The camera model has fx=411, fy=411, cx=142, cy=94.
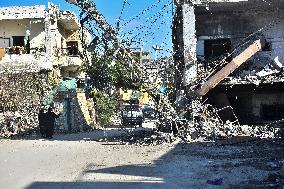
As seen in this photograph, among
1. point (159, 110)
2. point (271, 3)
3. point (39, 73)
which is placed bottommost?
point (159, 110)

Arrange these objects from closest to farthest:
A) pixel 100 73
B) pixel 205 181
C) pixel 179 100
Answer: pixel 205 181
pixel 179 100
pixel 100 73

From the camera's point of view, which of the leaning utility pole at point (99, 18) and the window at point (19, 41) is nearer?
the leaning utility pole at point (99, 18)

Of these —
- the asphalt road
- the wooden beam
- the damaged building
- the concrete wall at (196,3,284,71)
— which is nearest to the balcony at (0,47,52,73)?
the damaged building

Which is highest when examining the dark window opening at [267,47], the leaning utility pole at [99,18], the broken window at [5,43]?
the broken window at [5,43]

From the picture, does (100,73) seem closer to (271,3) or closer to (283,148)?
(271,3)

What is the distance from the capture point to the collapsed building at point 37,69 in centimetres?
2683

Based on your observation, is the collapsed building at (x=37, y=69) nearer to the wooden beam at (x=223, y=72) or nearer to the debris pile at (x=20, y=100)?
the debris pile at (x=20, y=100)

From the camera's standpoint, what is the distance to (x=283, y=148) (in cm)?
1363

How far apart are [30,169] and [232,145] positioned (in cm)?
773

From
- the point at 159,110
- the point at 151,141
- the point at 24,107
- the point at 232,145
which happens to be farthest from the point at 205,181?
the point at 24,107

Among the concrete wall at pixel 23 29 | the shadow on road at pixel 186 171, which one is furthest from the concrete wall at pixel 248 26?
the concrete wall at pixel 23 29

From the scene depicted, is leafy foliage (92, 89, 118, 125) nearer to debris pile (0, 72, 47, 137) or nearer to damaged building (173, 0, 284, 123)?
debris pile (0, 72, 47, 137)

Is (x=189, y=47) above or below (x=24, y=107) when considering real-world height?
above

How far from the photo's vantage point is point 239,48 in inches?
862
